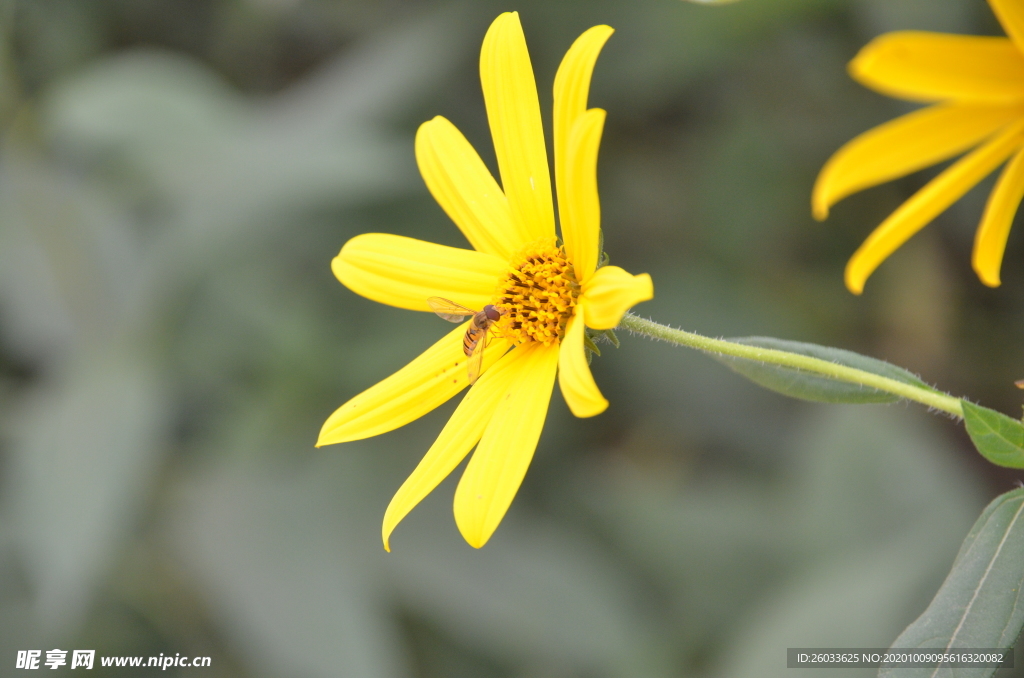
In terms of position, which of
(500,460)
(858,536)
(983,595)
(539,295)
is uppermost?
(539,295)

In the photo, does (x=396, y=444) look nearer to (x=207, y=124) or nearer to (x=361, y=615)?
(x=361, y=615)

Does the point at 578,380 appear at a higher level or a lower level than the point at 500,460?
higher

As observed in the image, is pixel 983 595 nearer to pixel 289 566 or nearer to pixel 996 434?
pixel 996 434

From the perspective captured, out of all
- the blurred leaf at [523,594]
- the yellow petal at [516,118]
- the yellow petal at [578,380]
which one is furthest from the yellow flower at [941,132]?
the blurred leaf at [523,594]

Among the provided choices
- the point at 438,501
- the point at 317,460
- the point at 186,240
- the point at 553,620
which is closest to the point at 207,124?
the point at 186,240

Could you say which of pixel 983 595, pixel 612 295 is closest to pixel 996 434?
pixel 983 595

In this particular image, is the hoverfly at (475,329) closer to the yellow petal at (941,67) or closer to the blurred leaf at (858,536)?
the yellow petal at (941,67)
